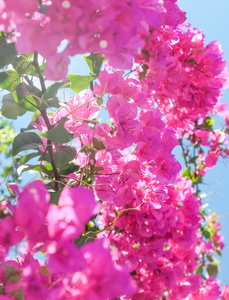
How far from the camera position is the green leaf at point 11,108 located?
78cm

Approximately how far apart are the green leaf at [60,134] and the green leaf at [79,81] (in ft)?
0.57

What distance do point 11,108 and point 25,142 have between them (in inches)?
3.4

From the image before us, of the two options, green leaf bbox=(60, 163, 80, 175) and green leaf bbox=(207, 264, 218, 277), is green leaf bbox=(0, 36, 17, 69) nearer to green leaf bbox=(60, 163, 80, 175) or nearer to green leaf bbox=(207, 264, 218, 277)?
green leaf bbox=(60, 163, 80, 175)

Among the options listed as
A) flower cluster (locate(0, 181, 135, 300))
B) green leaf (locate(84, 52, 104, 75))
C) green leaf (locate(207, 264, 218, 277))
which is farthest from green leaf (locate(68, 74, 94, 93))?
green leaf (locate(207, 264, 218, 277))

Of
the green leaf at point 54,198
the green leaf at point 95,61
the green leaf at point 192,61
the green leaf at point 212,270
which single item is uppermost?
the green leaf at point 192,61

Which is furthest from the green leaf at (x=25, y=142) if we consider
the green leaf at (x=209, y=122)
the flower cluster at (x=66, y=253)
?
the green leaf at (x=209, y=122)

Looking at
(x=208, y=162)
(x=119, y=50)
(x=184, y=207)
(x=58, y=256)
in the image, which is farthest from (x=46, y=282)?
(x=208, y=162)

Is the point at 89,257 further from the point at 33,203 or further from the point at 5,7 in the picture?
the point at 5,7

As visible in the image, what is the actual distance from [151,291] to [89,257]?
1029 mm

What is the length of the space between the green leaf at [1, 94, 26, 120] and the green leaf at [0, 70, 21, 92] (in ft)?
0.07

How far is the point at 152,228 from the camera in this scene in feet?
3.54

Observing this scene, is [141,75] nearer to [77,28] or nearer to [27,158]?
[27,158]

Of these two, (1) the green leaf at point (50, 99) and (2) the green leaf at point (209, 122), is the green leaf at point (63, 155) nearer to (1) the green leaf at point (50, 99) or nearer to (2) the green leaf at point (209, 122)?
(1) the green leaf at point (50, 99)

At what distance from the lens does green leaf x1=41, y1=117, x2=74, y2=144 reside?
0.70 m
